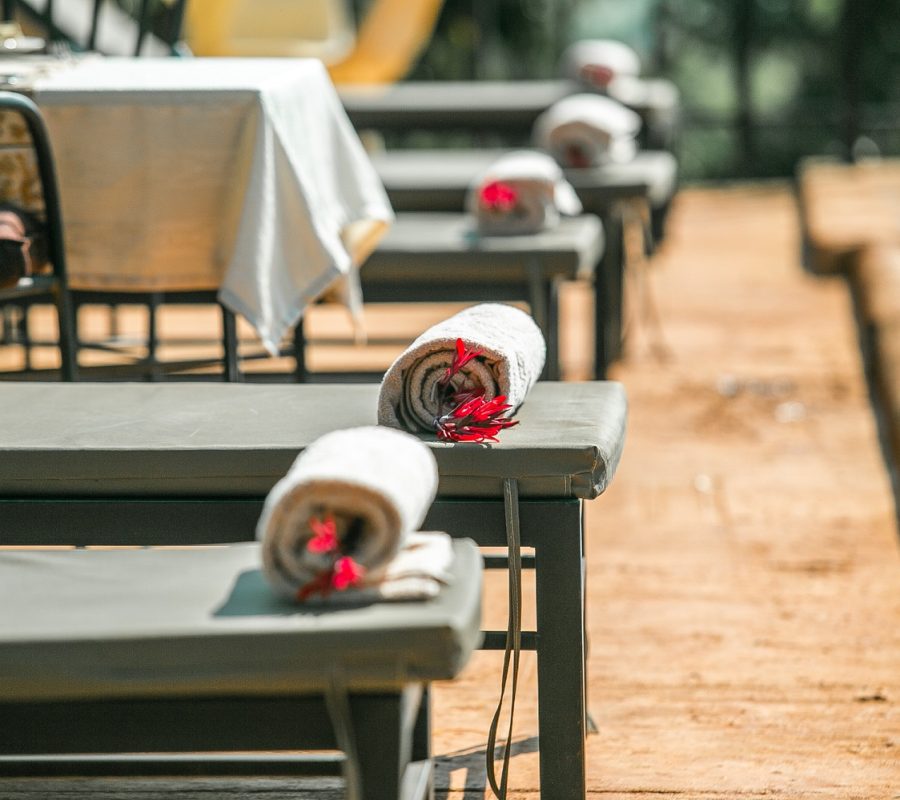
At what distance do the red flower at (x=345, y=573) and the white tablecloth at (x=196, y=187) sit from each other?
119 centimetres

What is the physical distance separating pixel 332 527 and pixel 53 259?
4.29ft

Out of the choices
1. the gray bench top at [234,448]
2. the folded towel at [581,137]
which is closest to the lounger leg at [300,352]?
the gray bench top at [234,448]

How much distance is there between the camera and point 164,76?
252 cm

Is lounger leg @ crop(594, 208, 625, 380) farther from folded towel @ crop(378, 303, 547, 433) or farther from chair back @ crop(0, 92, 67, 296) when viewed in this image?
folded towel @ crop(378, 303, 547, 433)

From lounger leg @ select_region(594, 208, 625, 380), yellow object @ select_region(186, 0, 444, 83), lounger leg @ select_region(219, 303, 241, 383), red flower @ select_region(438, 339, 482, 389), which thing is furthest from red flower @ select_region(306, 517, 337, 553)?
yellow object @ select_region(186, 0, 444, 83)

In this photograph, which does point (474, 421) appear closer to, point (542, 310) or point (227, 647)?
point (227, 647)

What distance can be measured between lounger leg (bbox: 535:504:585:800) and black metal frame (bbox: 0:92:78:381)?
1080 mm

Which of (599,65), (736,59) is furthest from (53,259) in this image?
(736,59)

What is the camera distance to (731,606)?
2.46 metres

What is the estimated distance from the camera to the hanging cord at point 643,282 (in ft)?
15.0

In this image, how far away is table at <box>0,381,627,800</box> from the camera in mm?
1586

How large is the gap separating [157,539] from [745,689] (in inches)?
35.3

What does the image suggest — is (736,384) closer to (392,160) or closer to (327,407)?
Answer: (392,160)

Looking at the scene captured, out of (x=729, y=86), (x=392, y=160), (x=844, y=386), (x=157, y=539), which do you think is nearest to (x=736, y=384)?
(x=844, y=386)
